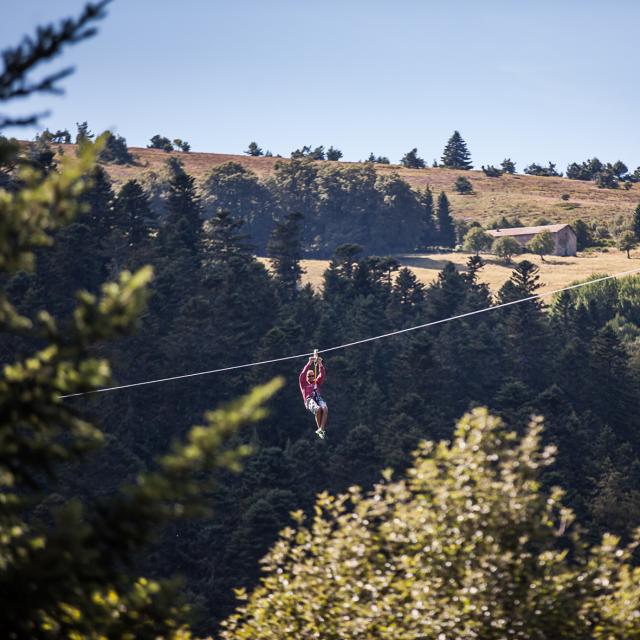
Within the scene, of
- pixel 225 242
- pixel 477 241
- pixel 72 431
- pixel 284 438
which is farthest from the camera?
pixel 477 241

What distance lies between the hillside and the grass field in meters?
17.5

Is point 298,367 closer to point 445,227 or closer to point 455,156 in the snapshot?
point 445,227

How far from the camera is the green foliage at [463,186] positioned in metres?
151

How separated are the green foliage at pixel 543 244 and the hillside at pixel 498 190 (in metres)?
15.9

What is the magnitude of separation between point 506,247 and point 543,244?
405 cm

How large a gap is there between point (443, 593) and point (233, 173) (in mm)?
119937

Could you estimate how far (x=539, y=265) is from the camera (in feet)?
364

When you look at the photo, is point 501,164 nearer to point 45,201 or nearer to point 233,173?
point 233,173

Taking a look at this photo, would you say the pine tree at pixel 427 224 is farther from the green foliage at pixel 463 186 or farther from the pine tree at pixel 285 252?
the pine tree at pixel 285 252

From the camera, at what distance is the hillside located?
13800cm

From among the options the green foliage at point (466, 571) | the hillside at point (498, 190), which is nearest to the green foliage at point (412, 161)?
the hillside at point (498, 190)

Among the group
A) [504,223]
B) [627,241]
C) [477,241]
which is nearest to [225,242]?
[477,241]

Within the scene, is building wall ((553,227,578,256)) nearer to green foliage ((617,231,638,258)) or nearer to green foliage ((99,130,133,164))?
green foliage ((617,231,638,258))

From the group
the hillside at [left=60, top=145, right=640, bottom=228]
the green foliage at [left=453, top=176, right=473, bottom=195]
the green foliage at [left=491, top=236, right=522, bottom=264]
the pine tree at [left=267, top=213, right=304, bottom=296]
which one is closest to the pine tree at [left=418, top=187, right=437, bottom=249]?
the hillside at [left=60, top=145, right=640, bottom=228]
